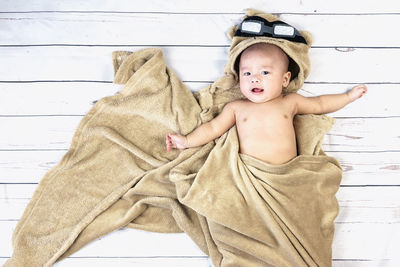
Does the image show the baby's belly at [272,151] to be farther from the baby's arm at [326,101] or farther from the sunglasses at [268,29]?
the sunglasses at [268,29]

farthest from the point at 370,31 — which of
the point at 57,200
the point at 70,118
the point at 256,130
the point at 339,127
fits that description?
the point at 57,200

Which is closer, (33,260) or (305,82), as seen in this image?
(33,260)

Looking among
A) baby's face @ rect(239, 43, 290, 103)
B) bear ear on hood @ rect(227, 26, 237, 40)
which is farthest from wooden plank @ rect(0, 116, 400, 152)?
bear ear on hood @ rect(227, 26, 237, 40)

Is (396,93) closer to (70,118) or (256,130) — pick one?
(256,130)

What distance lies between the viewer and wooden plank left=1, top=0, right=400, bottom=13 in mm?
1383

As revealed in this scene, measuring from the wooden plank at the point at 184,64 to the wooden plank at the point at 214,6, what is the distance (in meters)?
0.16

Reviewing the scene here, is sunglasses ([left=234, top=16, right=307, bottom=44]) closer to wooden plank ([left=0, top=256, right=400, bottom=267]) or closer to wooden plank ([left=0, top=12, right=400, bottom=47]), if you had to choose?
wooden plank ([left=0, top=12, right=400, bottom=47])

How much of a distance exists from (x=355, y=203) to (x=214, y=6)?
1.00 meters

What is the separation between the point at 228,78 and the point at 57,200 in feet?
2.71

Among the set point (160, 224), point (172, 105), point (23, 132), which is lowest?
point (160, 224)

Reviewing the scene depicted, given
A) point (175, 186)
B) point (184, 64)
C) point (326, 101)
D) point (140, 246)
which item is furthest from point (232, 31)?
point (140, 246)

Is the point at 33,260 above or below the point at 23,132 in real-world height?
below

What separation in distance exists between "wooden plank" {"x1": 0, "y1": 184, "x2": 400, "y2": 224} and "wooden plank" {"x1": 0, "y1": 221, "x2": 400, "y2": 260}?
0.03m

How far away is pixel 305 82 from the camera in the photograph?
141 cm
